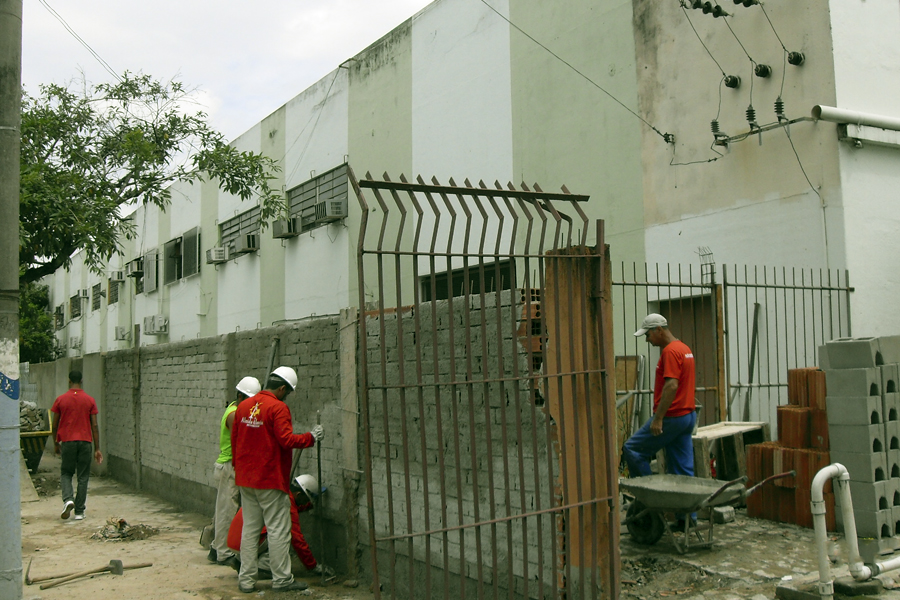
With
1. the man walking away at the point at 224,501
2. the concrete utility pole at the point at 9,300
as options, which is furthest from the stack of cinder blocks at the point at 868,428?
the concrete utility pole at the point at 9,300

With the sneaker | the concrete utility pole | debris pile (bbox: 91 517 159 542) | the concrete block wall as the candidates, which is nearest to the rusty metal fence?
the concrete block wall

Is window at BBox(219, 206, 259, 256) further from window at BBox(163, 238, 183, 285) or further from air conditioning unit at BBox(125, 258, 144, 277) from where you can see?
air conditioning unit at BBox(125, 258, 144, 277)

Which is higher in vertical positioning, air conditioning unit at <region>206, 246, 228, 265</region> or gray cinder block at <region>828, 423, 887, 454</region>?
air conditioning unit at <region>206, 246, 228, 265</region>

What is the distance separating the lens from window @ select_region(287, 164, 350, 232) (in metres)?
15.0

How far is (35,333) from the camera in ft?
99.6

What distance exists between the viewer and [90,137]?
13.3m

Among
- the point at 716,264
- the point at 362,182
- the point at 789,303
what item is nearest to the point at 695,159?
the point at 716,264

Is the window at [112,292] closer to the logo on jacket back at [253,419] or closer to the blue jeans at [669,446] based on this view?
the logo on jacket back at [253,419]

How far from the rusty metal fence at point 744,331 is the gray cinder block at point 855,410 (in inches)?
69.5

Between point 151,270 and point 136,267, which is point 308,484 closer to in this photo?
point 151,270

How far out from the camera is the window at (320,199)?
15.0m

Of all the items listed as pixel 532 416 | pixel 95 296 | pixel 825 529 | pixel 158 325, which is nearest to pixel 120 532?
pixel 532 416

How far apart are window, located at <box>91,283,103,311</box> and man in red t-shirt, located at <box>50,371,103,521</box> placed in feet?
69.0

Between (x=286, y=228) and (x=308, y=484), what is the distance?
10283mm
